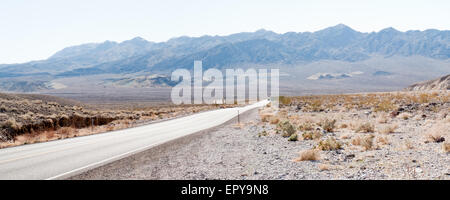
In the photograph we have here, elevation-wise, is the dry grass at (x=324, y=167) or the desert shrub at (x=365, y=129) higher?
the dry grass at (x=324, y=167)

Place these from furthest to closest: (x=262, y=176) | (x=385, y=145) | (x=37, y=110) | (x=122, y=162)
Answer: (x=37, y=110) < (x=385, y=145) < (x=122, y=162) < (x=262, y=176)

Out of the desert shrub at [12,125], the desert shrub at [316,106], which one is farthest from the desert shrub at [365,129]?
the desert shrub at [12,125]

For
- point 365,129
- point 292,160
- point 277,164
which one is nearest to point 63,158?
point 277,164

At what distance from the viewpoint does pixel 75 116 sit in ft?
91.6

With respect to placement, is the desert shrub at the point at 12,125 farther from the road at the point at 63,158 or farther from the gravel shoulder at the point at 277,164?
Result: the gravel shoulder at the point at 277,164

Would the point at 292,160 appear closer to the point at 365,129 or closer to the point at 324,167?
the point at 324,167

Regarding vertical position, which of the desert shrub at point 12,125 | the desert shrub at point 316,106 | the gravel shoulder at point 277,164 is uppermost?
the gravel shoulder at point 277,164

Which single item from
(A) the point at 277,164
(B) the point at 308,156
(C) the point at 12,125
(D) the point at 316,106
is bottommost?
(D) the point at 316,106

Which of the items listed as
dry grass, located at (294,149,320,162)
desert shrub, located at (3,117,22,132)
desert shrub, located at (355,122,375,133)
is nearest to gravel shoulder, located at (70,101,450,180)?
dry grass, located at (294,149,320,162)

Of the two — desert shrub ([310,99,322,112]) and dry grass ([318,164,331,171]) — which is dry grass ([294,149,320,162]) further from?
desert shrub ([310,99,322,112])

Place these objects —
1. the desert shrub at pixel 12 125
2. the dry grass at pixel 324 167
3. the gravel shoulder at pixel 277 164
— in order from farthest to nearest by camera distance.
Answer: the desert shrub at pixel 12 125 < the dry grass at pixel 324 167 < the gravel shoulder at pixel 277 164

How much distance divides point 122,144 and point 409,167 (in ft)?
34.9
